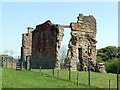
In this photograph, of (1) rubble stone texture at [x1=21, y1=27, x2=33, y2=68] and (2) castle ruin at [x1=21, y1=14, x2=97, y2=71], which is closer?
(2) castle ruin at [x1=21, y1=14, x2=97, y2=71]

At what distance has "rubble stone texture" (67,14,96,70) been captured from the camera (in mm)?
45219

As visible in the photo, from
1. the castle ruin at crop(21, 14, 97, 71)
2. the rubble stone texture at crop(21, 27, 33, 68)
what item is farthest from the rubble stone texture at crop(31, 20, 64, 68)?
the rubble stone texture at crop(21, 27, 33, 68)

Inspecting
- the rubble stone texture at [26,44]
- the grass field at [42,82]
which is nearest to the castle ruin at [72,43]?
the rubble stone texture at [26,44]

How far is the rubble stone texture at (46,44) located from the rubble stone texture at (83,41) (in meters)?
1.66

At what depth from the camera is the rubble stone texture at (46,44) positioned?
44062 millimetres

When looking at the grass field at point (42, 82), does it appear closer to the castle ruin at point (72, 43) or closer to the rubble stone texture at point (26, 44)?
the castle ruin at point (72, 43)

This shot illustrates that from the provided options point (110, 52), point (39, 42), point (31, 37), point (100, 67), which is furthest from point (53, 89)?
point (110, 52)

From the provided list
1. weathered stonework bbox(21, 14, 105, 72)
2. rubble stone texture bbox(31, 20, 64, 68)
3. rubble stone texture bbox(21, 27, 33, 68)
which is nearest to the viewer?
rubble stone texture bbox(31, 20, 64, 68)

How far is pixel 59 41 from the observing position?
45.6 m

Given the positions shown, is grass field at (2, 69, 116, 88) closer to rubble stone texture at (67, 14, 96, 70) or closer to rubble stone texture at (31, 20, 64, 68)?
rubble stone texture at (31, 20, 64, 68)

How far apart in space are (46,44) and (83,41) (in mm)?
5329

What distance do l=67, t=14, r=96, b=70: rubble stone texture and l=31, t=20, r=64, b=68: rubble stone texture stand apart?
1.66m

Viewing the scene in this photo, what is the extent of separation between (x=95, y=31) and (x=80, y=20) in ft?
8.85

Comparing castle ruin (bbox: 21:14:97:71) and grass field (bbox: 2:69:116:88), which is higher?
castle ruin (bbox: 21:14:97:71)
